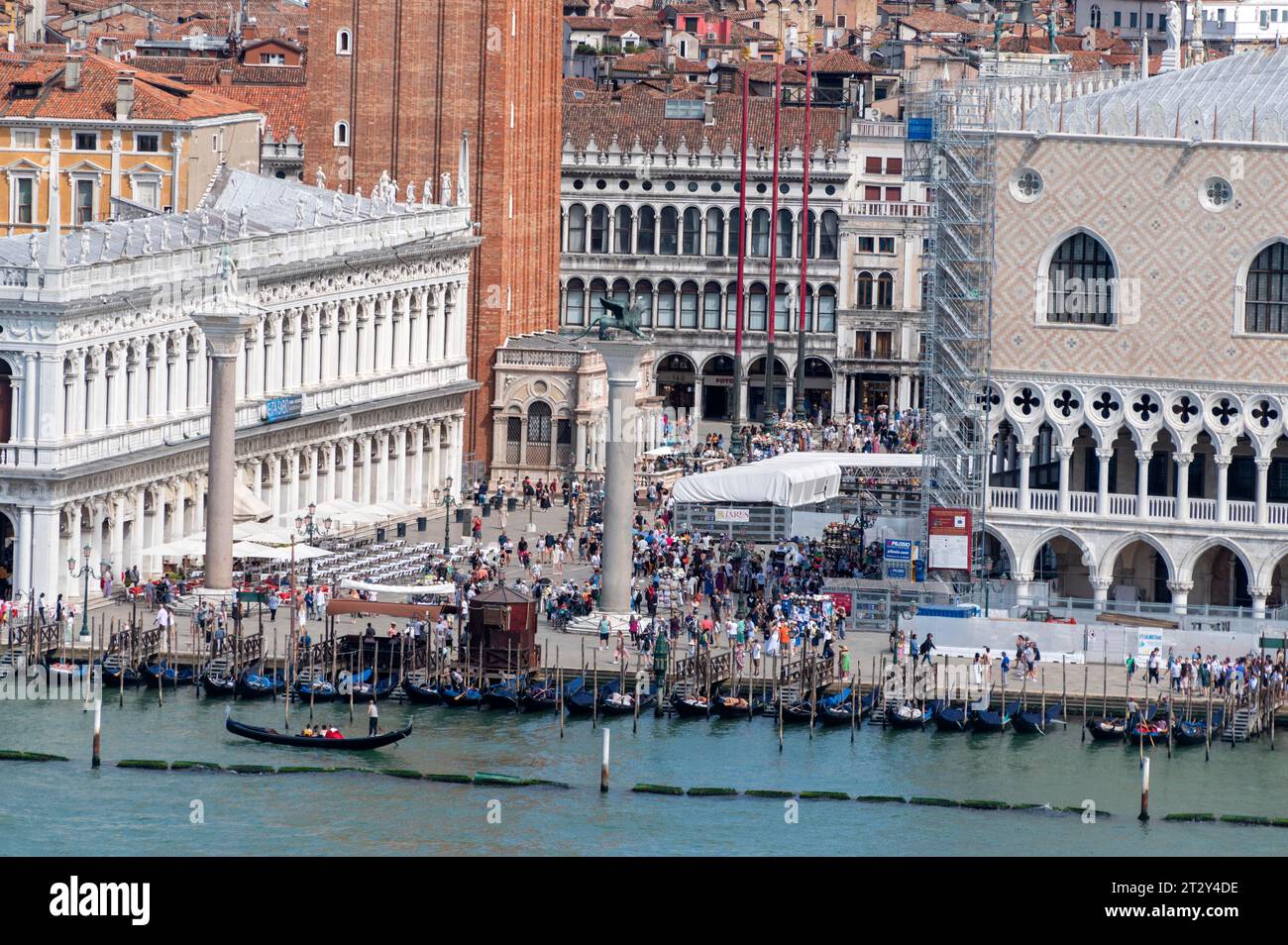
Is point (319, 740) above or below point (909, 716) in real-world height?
below

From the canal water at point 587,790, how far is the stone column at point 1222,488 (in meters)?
11.5

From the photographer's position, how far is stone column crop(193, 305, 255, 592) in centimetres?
8931

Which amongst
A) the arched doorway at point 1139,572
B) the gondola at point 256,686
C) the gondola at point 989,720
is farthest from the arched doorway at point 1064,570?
the gondola at point 256,686

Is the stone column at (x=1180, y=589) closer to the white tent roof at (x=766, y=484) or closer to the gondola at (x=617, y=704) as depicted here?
the white tent roof at (x=766, y=484)

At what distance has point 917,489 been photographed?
335ft

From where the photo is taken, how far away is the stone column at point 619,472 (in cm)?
8856

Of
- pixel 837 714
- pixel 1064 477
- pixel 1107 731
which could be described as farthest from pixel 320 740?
pixel 1064 477

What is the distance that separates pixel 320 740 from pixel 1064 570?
22466mm

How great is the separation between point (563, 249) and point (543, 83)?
1509cm

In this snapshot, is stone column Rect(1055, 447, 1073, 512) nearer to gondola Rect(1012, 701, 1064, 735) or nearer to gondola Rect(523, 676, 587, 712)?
gondola Rect(1012, 701, 1064, 735)

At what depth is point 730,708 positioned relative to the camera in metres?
83.9

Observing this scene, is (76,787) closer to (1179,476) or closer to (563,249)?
(1179,476)

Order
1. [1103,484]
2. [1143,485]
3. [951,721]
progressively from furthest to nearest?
[1103,484]
[1143,485]
[951,721]

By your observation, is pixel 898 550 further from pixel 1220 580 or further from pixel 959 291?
pixel 1220 580
